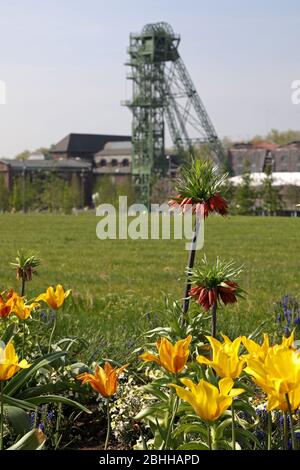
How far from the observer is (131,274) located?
45.8 ft

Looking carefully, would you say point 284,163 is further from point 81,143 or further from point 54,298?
point 54,298

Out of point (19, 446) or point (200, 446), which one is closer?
point (19, 446)

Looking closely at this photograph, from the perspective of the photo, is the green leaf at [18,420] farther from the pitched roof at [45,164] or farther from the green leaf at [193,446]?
the pitched roof at [45,164]

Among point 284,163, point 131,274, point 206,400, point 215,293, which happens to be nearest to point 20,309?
point 215,293

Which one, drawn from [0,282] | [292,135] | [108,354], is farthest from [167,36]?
[108,354]

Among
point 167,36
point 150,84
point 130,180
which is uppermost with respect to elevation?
point 167,36

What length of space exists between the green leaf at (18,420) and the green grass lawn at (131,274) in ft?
2.97

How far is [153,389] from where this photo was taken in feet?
9.14

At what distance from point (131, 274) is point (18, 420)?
36.6ft

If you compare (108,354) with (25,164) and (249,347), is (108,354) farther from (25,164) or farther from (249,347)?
(25,164)

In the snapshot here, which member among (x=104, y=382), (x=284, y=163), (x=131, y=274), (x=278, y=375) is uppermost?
(x=278, y=375)

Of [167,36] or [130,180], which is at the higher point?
[167,36]

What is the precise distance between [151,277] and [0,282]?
116 inches

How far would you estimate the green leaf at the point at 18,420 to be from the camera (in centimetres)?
279
